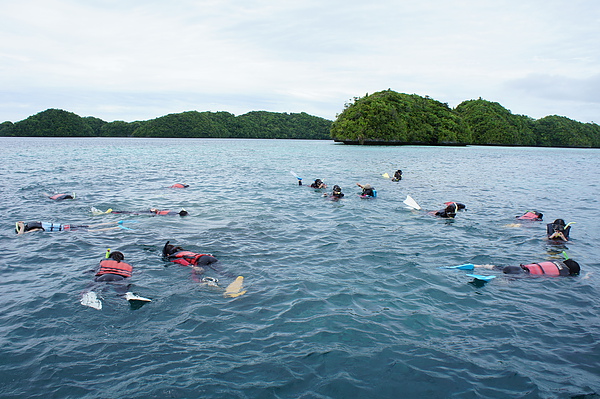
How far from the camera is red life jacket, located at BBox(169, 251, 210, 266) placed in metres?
10.1

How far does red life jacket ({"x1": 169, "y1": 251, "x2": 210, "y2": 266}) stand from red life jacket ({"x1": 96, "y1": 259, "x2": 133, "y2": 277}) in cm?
141

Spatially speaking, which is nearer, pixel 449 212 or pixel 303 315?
pixel 303 315

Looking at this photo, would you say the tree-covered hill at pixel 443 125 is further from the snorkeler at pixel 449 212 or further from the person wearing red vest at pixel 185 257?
the person wearing red vest at pixel 185 257

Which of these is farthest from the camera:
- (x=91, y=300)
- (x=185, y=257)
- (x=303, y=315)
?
(x=185, y=257)

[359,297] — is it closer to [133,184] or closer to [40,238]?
[40,238]

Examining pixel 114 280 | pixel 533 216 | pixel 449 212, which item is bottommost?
pixel 114 280

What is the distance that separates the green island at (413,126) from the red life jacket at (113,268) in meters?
114

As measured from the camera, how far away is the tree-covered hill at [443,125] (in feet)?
405

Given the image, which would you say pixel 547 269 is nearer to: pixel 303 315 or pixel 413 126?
pixel 303 315

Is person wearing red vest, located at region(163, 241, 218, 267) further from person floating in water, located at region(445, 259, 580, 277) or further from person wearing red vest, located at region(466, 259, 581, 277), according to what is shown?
person wearing red vest, located at region(466, 259, 581, 277)

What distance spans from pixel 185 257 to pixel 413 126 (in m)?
138

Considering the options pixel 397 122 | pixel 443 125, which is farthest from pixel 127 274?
pixel 443 125

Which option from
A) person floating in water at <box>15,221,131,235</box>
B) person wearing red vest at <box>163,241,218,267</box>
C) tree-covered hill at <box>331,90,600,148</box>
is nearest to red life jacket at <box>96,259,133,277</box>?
person wearing red vest at <box>163,241,218,267</box>

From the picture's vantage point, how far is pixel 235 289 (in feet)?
28.5
